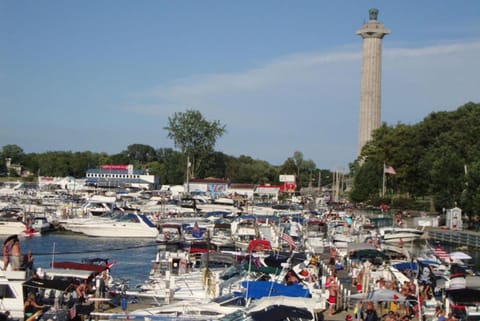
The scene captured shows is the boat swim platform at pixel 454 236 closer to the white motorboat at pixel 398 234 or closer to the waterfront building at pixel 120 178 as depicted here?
the white motorboat at pixel 398 234

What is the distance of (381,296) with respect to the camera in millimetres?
23953

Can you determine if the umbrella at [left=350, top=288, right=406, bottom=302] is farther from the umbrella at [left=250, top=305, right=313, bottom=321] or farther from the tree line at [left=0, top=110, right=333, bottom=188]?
the tree line at [left=0, top=110, right=333, bottom=188]

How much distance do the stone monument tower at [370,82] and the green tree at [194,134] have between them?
2504 cm

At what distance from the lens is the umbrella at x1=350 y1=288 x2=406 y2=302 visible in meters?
23.6

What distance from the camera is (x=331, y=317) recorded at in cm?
2459

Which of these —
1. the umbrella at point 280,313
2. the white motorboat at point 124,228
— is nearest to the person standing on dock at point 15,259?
the umbrella at point 280,313

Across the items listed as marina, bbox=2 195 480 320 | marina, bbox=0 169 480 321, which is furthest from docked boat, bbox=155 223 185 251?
marina, bbox=2 195 480 320

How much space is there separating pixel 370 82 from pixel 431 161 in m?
54.3

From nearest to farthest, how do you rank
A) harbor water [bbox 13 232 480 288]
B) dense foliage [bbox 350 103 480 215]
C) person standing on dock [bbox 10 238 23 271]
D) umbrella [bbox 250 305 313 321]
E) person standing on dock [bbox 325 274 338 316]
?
umbrella [bbox 250 305 313 321] → person standing on dock [bbox 10 238 23 271] → person standing on dock [bbox 325 274 338 316] → harbor water [bbox 13 232 480 288] → dense foliage [bbox 350 103 480 215]

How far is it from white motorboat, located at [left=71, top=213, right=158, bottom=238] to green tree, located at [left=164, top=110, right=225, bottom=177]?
199ft

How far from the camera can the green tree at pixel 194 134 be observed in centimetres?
12100

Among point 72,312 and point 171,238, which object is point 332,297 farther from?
point 171,238

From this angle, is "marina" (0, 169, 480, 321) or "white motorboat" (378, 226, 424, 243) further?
"white motorboat" (378, 226, 424, 243)

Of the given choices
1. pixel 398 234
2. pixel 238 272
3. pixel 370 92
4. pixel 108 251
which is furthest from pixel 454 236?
pixel 370 92
